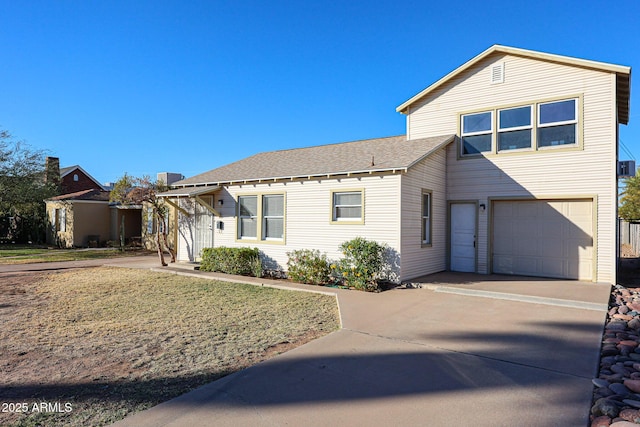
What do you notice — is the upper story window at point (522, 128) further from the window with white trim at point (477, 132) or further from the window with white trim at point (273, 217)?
the window with white trim at point (273, 217)

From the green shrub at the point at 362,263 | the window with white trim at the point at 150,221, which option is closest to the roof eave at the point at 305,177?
the green shrub at the point at 362,263

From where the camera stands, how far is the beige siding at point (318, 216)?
9906mm

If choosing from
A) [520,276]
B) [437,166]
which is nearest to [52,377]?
[437,166]

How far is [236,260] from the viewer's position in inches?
479

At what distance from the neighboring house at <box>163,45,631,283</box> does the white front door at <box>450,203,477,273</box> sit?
0.10 feet

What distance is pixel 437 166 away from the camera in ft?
38.0

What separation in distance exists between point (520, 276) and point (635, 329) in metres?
4.96

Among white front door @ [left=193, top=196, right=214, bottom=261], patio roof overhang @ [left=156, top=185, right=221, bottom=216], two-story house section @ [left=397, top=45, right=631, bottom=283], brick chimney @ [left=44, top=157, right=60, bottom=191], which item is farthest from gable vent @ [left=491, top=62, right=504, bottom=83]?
brick chimney @ [left=44, top=157, right=60, bottom=191]

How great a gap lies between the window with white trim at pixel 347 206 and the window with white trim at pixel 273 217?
210 centimetres

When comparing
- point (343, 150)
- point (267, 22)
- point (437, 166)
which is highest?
point (267, 22)

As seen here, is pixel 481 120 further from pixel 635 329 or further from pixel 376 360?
pixel 376 360

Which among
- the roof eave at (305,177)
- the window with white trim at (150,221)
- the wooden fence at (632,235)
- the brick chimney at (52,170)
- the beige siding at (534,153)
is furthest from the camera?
the brick chimney at (52,170)

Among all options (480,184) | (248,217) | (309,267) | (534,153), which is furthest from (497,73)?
(248,217)

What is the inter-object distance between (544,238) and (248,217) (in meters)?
9.19
